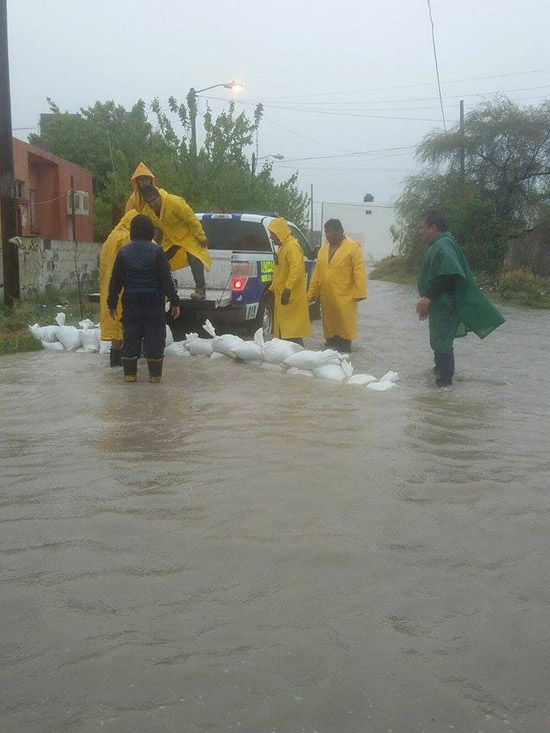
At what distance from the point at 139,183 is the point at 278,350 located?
84.0 inches

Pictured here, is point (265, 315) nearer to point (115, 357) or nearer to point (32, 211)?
→ point (115, 357)

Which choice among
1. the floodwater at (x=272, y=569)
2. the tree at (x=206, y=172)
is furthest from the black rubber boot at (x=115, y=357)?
the tree at (x=206, y=172)

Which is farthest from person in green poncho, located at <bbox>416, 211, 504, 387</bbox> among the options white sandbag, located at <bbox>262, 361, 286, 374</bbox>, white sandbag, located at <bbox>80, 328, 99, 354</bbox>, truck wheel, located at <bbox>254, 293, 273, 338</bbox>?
white sandbag, located at <bbox>80, 328, 99, 354</bbox>

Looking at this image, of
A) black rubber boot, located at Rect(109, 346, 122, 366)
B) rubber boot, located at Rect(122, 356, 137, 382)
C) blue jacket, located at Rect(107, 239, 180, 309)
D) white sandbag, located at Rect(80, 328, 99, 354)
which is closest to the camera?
blue jacket, located at Rect(107, 239, 180, 309)

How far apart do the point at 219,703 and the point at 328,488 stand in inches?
85.4

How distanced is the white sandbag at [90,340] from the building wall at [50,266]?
3666 mm

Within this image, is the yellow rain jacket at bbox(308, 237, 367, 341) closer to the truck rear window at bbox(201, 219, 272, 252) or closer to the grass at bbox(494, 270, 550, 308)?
the truck rear window at bbox(201, 219, 272, 252)

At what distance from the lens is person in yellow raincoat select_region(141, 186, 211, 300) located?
9.29 metres

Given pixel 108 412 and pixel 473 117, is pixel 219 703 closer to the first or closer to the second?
pixel 108 412

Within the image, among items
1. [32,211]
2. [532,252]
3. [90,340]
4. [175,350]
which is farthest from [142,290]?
[532,252]

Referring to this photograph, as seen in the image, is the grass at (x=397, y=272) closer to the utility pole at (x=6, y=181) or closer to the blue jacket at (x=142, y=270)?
the utility pole at (x=6, y=181)

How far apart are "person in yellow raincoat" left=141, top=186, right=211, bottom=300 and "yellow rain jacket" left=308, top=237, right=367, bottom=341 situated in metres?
1.31

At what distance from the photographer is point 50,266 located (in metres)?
15.8

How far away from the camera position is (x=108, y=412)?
682 cm
